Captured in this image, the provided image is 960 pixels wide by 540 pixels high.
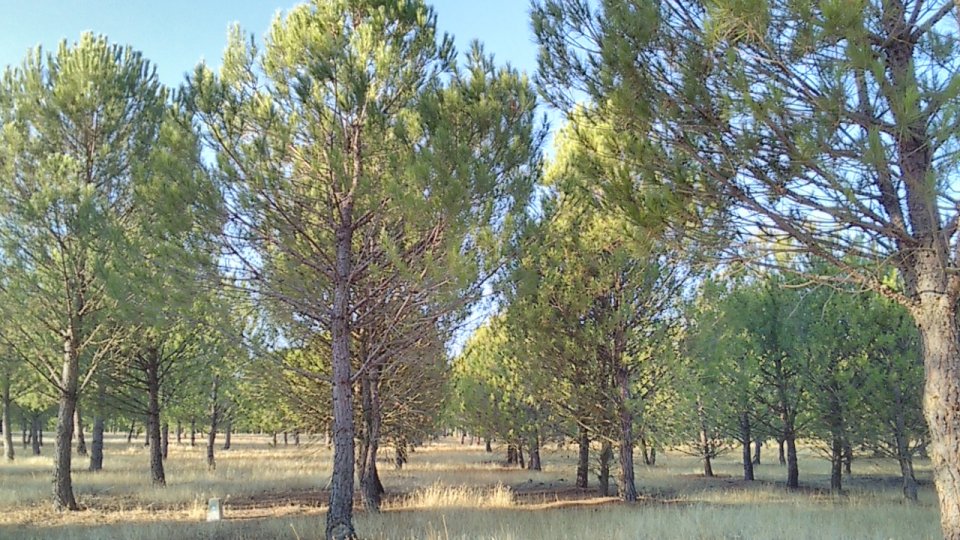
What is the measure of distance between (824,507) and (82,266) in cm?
1411

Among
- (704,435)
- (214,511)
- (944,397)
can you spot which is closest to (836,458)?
(704,435)

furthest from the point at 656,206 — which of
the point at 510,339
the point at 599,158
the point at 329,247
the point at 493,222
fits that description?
the point at 510,339

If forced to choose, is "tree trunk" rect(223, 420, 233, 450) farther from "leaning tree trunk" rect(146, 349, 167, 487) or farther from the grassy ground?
"leaning tree trunk" rect(146, 349, 167, 487)

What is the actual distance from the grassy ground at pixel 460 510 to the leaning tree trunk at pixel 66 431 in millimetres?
380

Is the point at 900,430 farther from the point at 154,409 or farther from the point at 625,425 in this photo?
the point at 154,409

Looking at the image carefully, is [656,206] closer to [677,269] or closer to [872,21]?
[872,21]

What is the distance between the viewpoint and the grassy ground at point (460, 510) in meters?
8.59

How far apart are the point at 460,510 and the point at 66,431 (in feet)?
23.5

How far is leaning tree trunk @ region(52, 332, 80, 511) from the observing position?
37.1 feet

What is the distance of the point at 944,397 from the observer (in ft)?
14.6

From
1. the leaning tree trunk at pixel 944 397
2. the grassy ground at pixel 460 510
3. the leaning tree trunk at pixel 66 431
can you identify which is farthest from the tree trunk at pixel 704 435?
the leaning tree trunk at pixel 66 431

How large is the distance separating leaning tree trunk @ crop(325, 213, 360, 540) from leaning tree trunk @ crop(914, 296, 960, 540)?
236 inches

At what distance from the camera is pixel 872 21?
4.69 meters

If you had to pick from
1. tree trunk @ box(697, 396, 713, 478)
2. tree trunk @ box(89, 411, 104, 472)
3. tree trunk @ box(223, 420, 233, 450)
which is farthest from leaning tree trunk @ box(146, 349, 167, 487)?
tree trunk @ box(223, 420, 233, 450)
